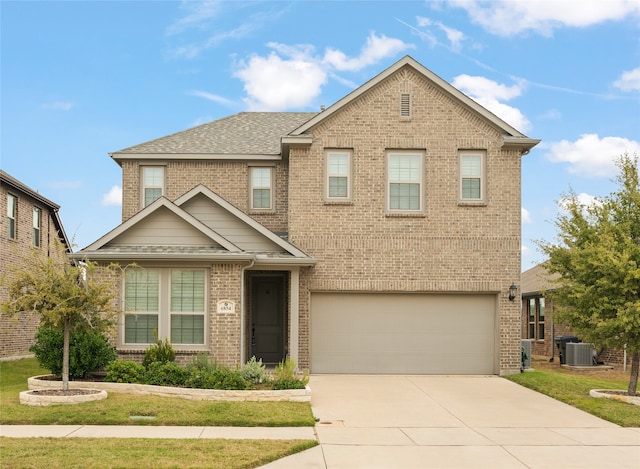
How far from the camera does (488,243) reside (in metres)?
19.6

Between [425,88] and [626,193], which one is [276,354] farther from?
[626,193]

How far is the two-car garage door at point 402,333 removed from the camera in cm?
1964

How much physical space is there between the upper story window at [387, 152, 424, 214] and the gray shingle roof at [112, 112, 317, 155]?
150 inches

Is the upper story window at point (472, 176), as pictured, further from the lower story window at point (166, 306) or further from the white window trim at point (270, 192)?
the lower story window at point (166, 306)

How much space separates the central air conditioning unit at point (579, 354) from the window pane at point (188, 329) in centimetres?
1423

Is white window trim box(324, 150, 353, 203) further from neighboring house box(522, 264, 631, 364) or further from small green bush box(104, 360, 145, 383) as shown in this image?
neighboring house box(522, 264, 631, 364)

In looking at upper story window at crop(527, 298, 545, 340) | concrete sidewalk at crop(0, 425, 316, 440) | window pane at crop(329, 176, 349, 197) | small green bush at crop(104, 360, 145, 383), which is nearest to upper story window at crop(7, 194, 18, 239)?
small green bush at crop(104, 360, 145, 383)

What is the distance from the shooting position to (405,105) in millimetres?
19875

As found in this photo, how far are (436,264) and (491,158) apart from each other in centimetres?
341

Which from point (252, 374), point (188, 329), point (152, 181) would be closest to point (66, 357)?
point (188, 329)

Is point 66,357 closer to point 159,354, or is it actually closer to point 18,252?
point 159,354

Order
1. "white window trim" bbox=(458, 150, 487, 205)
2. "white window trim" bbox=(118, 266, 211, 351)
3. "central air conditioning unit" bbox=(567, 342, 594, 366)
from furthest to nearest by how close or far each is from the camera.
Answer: "central air conditioning unit" bbox=(567, 342, 594, 366), "white window trim" bbox=(458, 150, 487, 205), "white window trim" bbox=(118, 266, 211, 351)

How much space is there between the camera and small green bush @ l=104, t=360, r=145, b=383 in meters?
14.8

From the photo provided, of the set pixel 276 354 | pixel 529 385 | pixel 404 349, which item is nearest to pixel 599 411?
pixel 529 385
